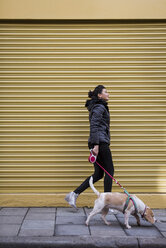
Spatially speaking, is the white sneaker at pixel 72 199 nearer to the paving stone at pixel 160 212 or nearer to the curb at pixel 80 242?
the curb at pixel 80 242

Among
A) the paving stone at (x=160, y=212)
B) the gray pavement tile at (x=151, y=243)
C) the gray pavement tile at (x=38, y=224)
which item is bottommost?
the gray pavement tile at (x=151, y=243)

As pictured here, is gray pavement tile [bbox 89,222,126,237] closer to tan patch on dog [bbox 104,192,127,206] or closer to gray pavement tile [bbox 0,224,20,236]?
tan patch on dog [bbox 104,192,127,206]

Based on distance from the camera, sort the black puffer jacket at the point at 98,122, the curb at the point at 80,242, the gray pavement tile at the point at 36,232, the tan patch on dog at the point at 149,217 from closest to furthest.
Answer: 1. the curb at the point at 80,242
2. the gray pavement tile at the point at 36,232
3. the tan patch on dog at the point at 149,217
4. the black puffer jacket at the point at 98,122

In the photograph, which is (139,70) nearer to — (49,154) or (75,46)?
(75,46)

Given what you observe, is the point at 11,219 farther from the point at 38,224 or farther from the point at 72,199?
the point at 72,199

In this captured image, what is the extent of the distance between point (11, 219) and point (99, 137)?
1964mm

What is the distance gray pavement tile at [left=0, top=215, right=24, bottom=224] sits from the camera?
530 centimetres

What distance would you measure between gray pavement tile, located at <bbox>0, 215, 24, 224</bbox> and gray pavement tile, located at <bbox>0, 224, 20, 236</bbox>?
0.18m

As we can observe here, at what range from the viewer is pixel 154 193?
651cm

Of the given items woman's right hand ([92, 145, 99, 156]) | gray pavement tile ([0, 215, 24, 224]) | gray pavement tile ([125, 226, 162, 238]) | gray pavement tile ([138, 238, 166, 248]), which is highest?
woman's right hand ([92, 145, 99, 156])

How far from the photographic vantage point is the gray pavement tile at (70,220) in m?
5.30

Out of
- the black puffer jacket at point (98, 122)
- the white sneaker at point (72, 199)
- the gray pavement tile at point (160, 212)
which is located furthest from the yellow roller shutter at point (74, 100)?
the black puffer jacket at point (98, 122)

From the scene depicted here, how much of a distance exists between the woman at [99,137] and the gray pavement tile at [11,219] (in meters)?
0.87

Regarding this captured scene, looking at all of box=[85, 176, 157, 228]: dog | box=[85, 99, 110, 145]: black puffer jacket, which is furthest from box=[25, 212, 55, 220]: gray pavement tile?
box=[85, 99, 110, 145]: black puffer jacket
